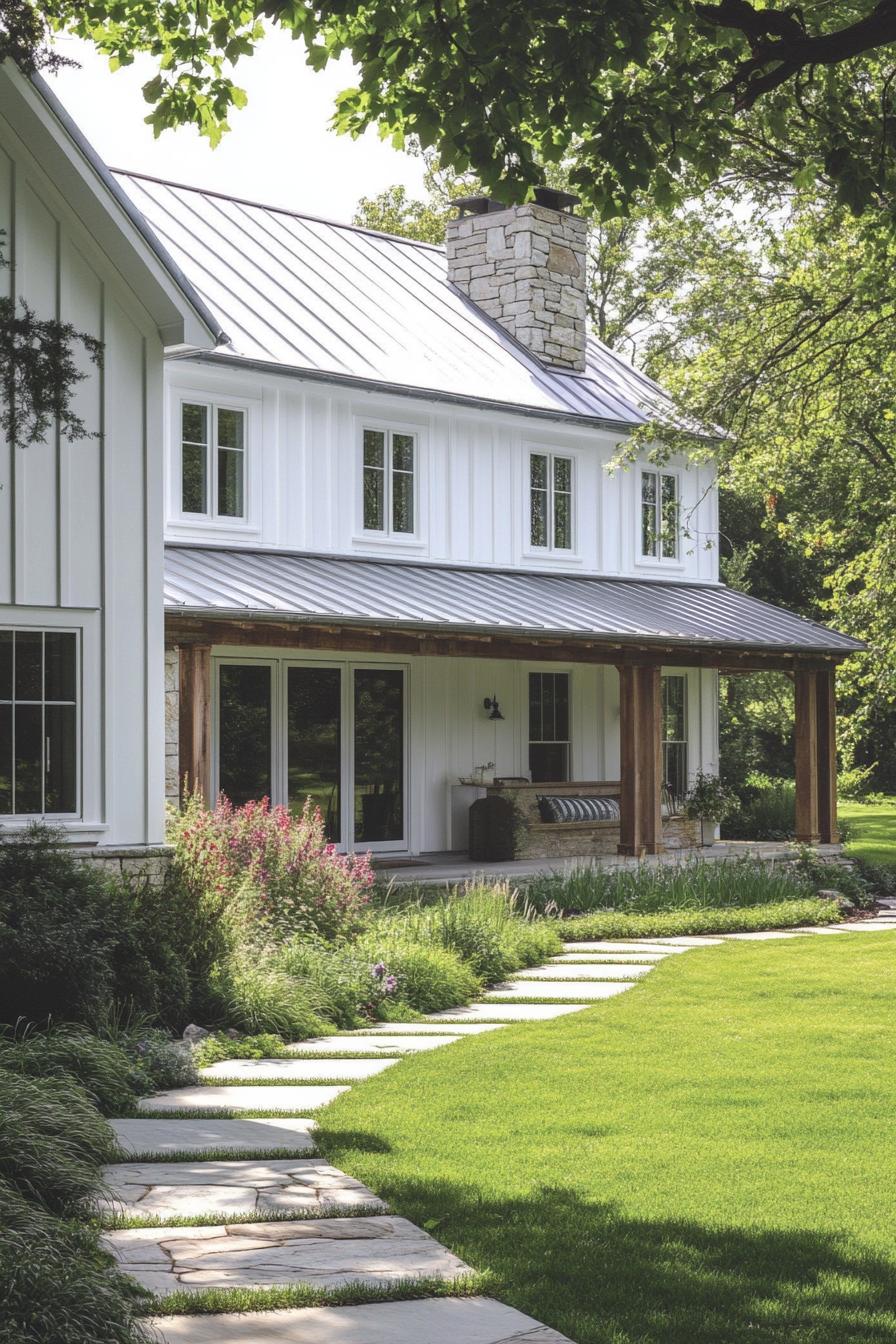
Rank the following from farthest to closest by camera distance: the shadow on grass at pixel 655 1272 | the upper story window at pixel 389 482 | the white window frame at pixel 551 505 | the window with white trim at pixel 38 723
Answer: the white window frame at pixel 551 505, the upper story window at pixel 389 482, the window with white trim at pixel 38 723, the shadow on grass at pixel 655 1272

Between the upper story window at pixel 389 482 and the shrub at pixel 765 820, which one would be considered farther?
the shrub at pixel 765 820

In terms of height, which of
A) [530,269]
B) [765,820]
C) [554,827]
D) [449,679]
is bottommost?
[765,820]

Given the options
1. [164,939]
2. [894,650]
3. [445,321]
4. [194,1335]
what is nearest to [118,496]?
[164,939]

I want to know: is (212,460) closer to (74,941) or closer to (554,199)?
(554,199)

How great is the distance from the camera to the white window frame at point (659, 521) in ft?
71.3

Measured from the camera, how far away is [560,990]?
11.0m

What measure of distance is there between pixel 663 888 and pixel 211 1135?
10.2m

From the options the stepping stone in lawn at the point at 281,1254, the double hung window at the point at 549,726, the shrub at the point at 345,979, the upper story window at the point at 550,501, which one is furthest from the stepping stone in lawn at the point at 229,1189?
the upper story window at the point at 550,501

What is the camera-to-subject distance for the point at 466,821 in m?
19.5

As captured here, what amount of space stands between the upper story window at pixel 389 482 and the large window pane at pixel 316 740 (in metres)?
1.98

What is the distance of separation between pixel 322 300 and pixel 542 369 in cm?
369

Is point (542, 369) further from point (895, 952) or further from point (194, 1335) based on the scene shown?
point (194, 1335)

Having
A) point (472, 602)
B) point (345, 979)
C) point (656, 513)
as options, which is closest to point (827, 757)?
point (656, 513)

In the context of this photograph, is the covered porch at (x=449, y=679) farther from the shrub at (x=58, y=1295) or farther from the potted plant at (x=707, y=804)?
the shrub at (x=58, y=1295)
